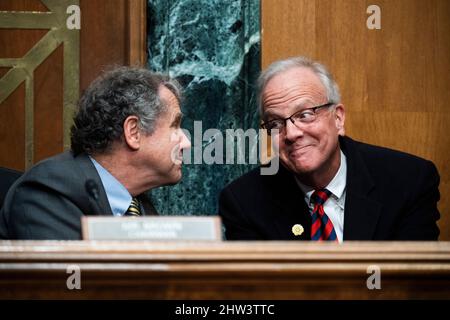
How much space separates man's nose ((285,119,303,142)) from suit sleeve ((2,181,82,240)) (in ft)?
2.62

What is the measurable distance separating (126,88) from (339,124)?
771 mm

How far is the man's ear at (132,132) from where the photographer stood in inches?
93.7

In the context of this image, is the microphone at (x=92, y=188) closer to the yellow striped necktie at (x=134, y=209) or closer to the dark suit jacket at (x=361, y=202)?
the yellow striped necktie at (x=134, y=209)

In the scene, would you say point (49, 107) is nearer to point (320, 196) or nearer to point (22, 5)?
point (22, 5)

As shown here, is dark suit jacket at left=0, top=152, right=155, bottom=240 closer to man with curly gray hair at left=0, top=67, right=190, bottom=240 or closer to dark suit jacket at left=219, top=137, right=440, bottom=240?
man with curly gray hair at left=0, top=67, right=190, bottom=240

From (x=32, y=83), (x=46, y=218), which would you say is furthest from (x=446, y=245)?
(x=32, y=83)

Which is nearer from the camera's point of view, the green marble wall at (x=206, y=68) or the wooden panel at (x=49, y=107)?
the green marble wall at (x=206, y=68)

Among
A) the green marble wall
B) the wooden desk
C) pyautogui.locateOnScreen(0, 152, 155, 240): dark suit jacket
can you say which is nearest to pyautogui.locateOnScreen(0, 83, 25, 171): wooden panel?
the green marble wall

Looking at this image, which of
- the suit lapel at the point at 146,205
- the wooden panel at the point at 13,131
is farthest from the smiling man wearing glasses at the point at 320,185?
the wooden panel at the point at 13,131

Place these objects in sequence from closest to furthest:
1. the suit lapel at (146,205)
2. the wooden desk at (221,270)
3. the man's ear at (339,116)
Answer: the wooden desk at (221,270) → the suit lapel at (146,205) → the man's ear at (339,116)

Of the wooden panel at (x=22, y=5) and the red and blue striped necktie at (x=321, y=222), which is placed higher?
the wooden panel at (x=22, y=5)

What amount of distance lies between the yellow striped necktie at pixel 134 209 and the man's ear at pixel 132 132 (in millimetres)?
177

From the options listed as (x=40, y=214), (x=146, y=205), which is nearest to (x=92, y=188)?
(x=40, y=214)
